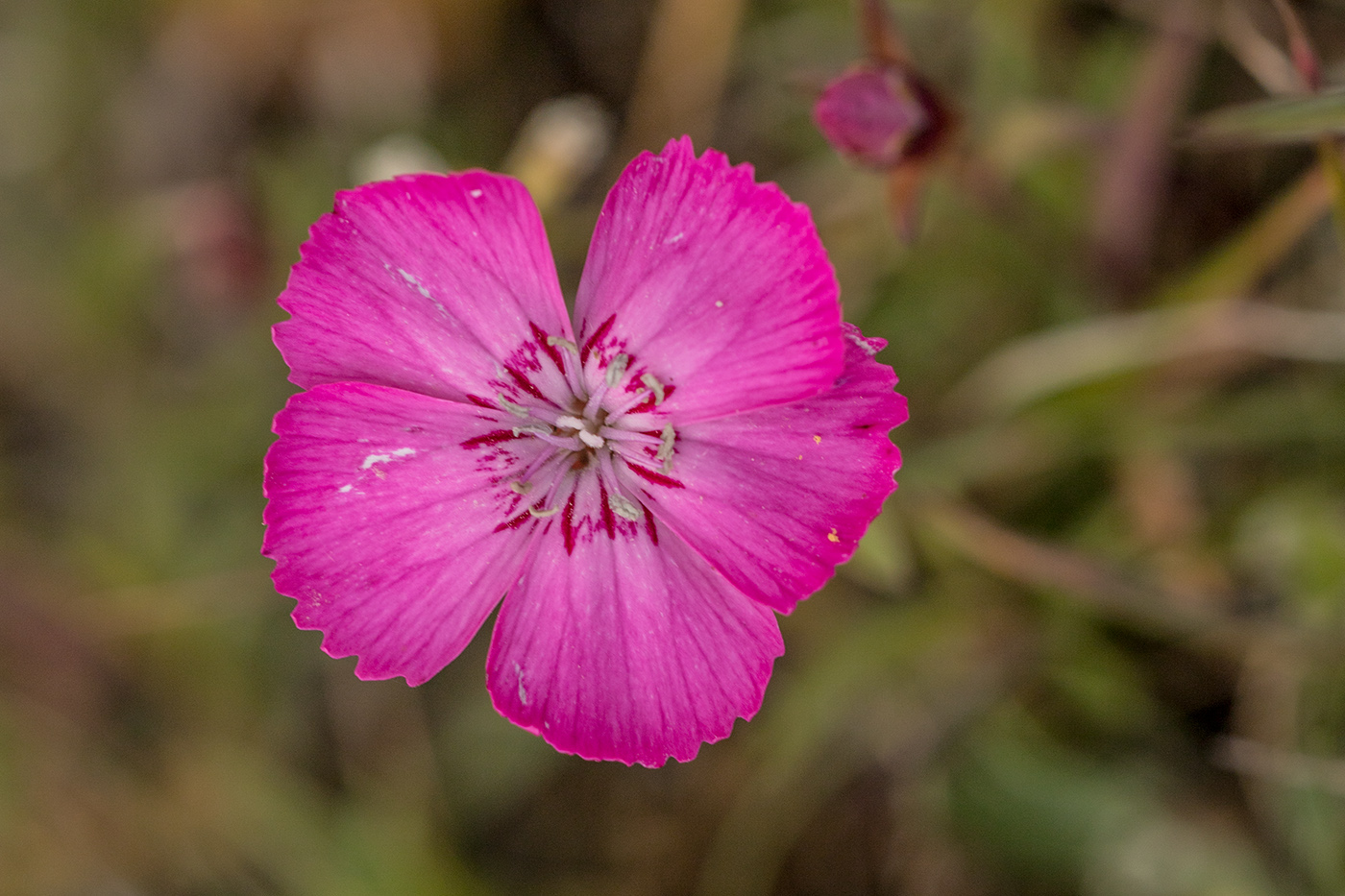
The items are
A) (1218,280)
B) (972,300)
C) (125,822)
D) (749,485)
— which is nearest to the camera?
(749,485)

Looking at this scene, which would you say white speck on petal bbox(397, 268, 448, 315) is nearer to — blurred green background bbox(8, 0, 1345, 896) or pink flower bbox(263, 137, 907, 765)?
pink flower bbox(263, 137, 907, 765)

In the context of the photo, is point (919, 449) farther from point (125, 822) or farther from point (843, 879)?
point (125, 822)

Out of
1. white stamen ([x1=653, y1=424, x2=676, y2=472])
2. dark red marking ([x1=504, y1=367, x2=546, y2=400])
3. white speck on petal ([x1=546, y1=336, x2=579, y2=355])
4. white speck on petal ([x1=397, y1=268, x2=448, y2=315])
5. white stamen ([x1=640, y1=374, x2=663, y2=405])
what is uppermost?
white speck on petal ([x1=397, y1=268, x2=448, y2=315])

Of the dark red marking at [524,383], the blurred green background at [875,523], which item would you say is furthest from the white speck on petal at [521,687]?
the blurred green background at [875,523]

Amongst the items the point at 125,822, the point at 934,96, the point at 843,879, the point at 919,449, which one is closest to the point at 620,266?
the point at 934,96

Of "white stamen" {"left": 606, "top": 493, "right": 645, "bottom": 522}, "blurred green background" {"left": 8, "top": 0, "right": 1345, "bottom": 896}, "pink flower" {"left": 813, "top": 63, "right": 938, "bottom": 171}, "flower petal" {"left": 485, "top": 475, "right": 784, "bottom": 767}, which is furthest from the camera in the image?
"blurred green background" {"left": 8, "top": 0, "right": 1345, "bottom": 896}

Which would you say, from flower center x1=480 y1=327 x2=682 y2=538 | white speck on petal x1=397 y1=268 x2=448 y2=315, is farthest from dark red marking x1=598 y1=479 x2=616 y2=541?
white speck on petal x1=397 y1=268 x2=448 y2=315

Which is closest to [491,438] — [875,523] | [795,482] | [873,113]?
[795,482]
